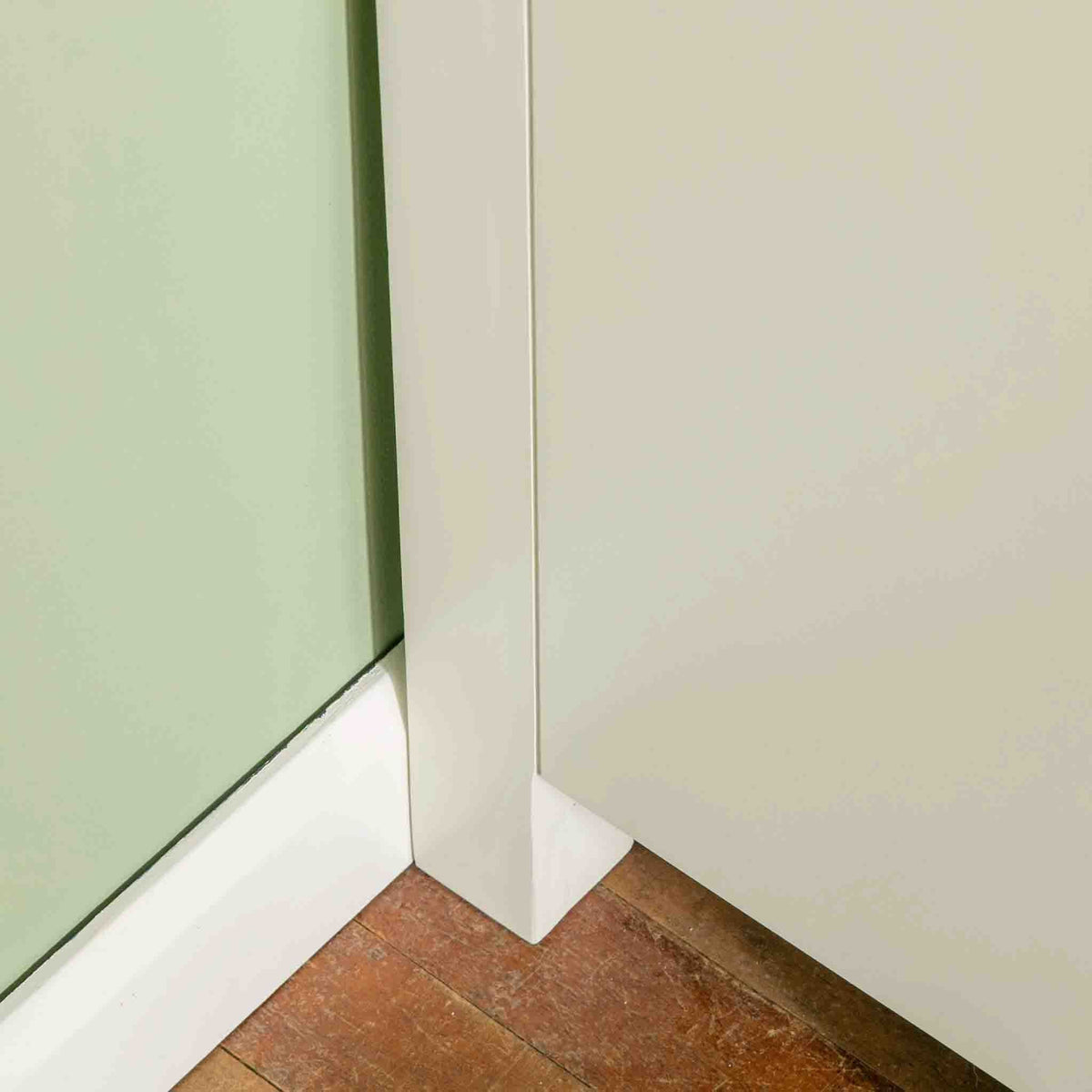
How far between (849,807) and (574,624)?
0.52ft

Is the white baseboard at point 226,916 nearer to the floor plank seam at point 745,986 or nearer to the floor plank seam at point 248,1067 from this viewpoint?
the floor plank seam at point 248,1067

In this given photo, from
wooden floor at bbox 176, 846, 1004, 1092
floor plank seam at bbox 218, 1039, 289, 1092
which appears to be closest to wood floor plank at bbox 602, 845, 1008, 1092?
wooden floor at bbox 176, 846, 1004, 1092

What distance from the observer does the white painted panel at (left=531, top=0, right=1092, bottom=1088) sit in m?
0.57

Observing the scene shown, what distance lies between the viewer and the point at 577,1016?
953 mm

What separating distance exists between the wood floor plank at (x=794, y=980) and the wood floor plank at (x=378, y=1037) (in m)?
0.12

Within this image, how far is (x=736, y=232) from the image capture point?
Result: 2.09 ft

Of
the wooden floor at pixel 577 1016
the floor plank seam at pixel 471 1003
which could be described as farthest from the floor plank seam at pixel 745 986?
the floor plank seam at pixel 471 1003

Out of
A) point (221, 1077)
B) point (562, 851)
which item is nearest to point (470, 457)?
point (562, 851)

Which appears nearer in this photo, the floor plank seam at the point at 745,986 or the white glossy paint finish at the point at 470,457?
the white glossy paint finish at the point at 470,457

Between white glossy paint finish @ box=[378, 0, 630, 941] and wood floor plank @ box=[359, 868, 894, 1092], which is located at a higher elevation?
white glossy paint finish @ box=[378, 0, 630, 941]

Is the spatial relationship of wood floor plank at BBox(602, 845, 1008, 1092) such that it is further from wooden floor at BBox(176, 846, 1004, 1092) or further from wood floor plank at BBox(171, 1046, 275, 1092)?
wood floor plank at BBox(171, 1046, 275, 1092)

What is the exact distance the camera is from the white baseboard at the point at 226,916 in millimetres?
820

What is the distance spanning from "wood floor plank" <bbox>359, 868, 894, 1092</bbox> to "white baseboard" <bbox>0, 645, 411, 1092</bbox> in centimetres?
5

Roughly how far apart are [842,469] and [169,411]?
0.29 meters
